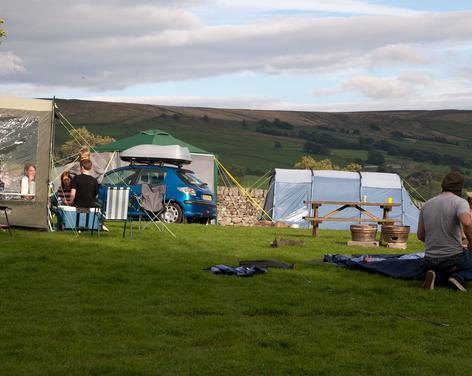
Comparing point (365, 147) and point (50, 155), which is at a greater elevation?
point (365, 147)

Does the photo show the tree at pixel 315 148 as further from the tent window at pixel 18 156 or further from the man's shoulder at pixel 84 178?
the man's shoulder at pixel 84 178

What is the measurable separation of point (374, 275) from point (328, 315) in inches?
121

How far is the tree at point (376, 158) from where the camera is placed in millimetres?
72312

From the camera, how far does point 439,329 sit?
25.3 ft

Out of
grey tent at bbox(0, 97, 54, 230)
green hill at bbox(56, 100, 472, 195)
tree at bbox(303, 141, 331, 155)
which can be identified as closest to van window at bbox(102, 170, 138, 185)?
grey tent at bbox(0, 97, 54, 230)

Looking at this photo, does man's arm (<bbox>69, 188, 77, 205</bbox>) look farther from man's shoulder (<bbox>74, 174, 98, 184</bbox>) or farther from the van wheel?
the van wheel

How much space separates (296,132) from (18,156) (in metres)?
72.3

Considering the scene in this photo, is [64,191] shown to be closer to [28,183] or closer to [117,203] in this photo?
[28,183]

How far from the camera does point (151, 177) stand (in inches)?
877

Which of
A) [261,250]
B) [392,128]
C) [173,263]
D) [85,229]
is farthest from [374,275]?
[392,128]

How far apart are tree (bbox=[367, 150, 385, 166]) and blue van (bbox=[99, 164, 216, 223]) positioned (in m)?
50.3

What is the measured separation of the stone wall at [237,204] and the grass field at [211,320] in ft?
70.9

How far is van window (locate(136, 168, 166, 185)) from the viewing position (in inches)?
869

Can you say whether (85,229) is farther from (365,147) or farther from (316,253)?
(365,147)
